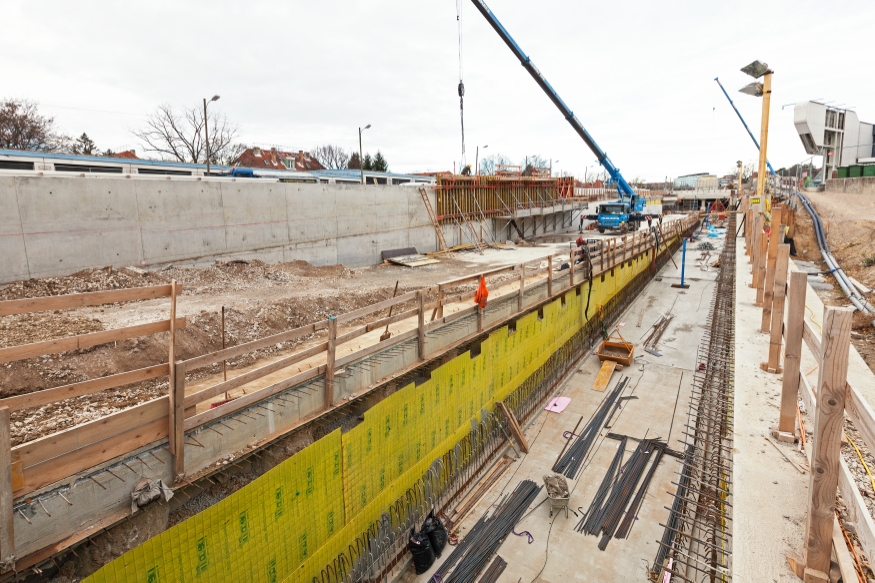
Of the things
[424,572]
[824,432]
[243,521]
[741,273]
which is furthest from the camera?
[741,273]

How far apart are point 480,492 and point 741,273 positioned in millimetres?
12771

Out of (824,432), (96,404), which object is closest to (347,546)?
(96,404)

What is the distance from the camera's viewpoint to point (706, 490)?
6754mm

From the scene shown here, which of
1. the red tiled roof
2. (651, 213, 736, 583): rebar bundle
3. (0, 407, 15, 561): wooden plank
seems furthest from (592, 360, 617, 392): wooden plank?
the red tiled roof

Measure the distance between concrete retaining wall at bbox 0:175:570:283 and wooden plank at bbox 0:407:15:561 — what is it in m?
9.97

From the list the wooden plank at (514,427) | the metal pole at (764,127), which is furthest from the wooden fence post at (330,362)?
the metal pole at (764,127)

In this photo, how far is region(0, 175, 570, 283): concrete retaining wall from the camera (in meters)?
10.8

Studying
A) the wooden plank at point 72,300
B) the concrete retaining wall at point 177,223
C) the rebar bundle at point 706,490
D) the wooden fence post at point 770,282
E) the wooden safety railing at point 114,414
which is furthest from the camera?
the concrete retaining wall at point 177,223

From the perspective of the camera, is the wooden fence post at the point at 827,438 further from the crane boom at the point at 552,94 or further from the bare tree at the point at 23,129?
the bare tree at the point at 23,129

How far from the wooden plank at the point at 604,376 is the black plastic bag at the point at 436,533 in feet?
21.9

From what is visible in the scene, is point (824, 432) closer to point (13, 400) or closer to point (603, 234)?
point (13, 400)

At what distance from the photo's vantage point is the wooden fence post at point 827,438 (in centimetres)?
279

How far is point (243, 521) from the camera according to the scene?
4.70m

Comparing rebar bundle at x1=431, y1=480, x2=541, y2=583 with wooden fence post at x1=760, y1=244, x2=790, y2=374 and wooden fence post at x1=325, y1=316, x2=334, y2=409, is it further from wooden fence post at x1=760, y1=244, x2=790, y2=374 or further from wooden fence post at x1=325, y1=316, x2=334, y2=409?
wooden fence post at x1=760, y1=244, x2=790, y2=374
